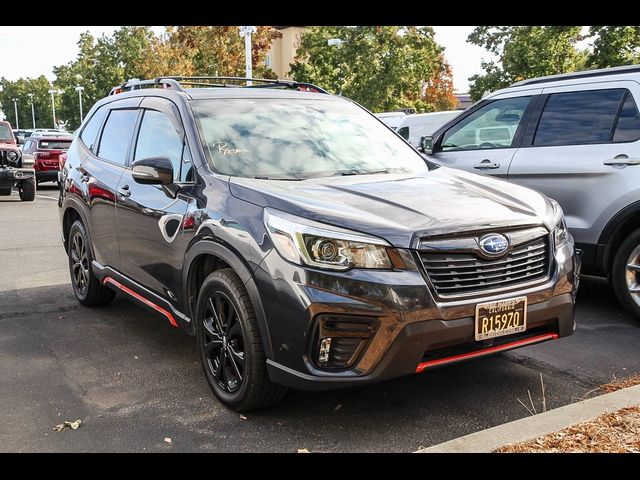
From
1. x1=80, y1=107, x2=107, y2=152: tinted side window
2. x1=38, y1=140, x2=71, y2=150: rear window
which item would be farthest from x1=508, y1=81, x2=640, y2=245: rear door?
x1=38, y1=140, x2=71, y2=150: rear window

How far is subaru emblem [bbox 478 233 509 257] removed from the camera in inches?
135

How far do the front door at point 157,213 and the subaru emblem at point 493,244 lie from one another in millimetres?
1670

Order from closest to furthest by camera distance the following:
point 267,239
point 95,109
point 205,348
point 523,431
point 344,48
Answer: point 523,431, point 267,239, point 205,348, point 95,109, point 344,48

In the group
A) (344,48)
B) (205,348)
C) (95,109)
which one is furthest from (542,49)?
(205,348)

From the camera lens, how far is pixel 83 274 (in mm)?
6074

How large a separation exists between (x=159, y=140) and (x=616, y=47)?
19.6 meters

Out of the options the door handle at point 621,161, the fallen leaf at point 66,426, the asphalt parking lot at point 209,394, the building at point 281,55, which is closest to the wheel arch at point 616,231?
the door handle at point 621,161

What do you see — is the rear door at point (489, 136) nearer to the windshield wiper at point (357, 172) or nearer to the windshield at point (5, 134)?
the windshield wiper at point (357, 172)

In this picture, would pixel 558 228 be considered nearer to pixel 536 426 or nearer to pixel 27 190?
pixel 536 426

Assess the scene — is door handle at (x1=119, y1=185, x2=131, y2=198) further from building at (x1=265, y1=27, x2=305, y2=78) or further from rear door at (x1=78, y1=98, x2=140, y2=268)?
building at (x1=265, y1=27, x2=305, y2=78)

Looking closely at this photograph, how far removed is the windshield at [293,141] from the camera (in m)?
4.19
